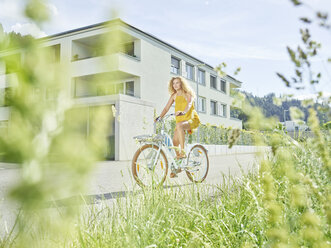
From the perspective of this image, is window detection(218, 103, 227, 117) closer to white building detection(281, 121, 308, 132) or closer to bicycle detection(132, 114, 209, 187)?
bicycle detection(132, 114, 209, 187)

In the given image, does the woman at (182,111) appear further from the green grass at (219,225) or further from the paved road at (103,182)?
the green grass at (219,225)

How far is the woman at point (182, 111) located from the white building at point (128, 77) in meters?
0.65

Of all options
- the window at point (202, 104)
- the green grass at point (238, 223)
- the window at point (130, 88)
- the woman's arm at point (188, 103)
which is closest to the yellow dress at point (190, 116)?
the woman's arm at point (188, 103)

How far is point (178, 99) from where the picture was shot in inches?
229

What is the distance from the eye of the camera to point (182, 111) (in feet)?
17.2

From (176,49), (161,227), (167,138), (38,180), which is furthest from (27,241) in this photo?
(176,49)

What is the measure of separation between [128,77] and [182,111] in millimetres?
2128

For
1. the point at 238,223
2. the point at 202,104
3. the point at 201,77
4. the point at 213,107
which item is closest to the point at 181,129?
the point at 238,223

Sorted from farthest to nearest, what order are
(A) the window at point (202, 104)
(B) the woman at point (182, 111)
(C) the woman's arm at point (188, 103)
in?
(A) the window at point (202, 104), (B) the woman at point (182, 111), (C) the woman's arm at point (188, 103)

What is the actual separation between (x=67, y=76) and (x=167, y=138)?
178 inches

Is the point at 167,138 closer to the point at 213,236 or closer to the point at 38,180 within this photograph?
the point at 213,236

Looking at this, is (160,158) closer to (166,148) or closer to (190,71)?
(166,148)

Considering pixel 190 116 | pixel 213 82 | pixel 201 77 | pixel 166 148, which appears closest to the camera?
pixel 166 148

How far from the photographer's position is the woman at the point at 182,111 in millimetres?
5348
